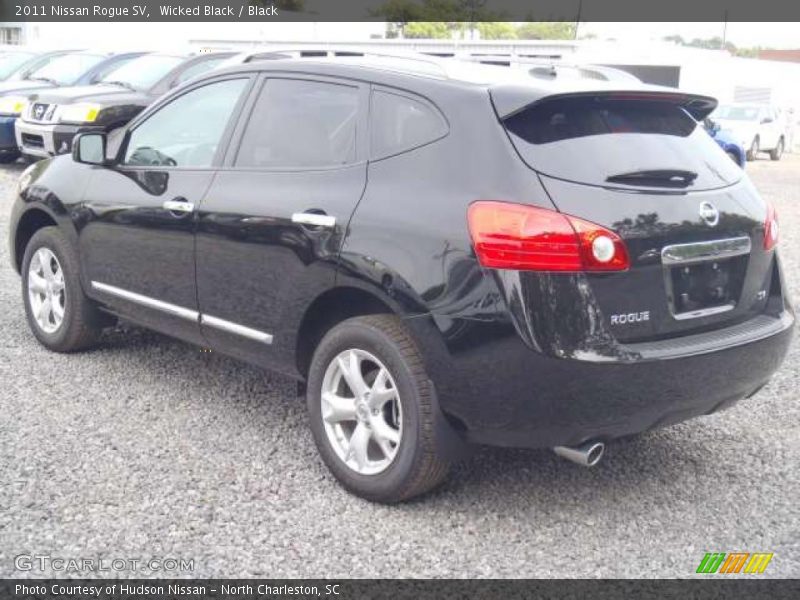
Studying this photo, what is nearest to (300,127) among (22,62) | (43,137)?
(43,137)

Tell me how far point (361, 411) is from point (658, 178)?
4.88 feet

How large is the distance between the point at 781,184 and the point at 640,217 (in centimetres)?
1905

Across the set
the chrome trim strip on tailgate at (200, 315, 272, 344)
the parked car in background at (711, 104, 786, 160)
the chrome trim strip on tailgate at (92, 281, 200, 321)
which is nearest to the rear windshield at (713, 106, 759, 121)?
the parked car in background at (711, 104, 786, 160)

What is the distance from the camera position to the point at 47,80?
617 inches

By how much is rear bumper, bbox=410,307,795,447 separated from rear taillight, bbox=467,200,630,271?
26 cm

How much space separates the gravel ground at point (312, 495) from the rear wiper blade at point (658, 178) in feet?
4.31

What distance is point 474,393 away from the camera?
363cm

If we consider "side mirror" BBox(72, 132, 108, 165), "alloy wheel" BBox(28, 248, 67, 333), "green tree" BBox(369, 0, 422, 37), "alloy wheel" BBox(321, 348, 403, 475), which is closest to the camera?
"alloy wheel" BBox(321, 348, 403, 475)

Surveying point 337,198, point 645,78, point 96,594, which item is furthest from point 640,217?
point 645,78

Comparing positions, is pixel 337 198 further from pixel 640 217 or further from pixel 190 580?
pixel 190 580

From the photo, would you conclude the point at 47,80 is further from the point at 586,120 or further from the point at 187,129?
the point at 586,120

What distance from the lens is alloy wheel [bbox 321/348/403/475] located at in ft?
13.0

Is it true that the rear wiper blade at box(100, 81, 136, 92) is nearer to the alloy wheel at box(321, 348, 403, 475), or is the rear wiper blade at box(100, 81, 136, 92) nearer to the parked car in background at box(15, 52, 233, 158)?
the parked car in background at box(15, 52, 233, 158)

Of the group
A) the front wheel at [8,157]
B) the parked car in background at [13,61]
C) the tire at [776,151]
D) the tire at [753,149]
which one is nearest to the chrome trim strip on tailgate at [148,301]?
the front wheel at [8,157]
